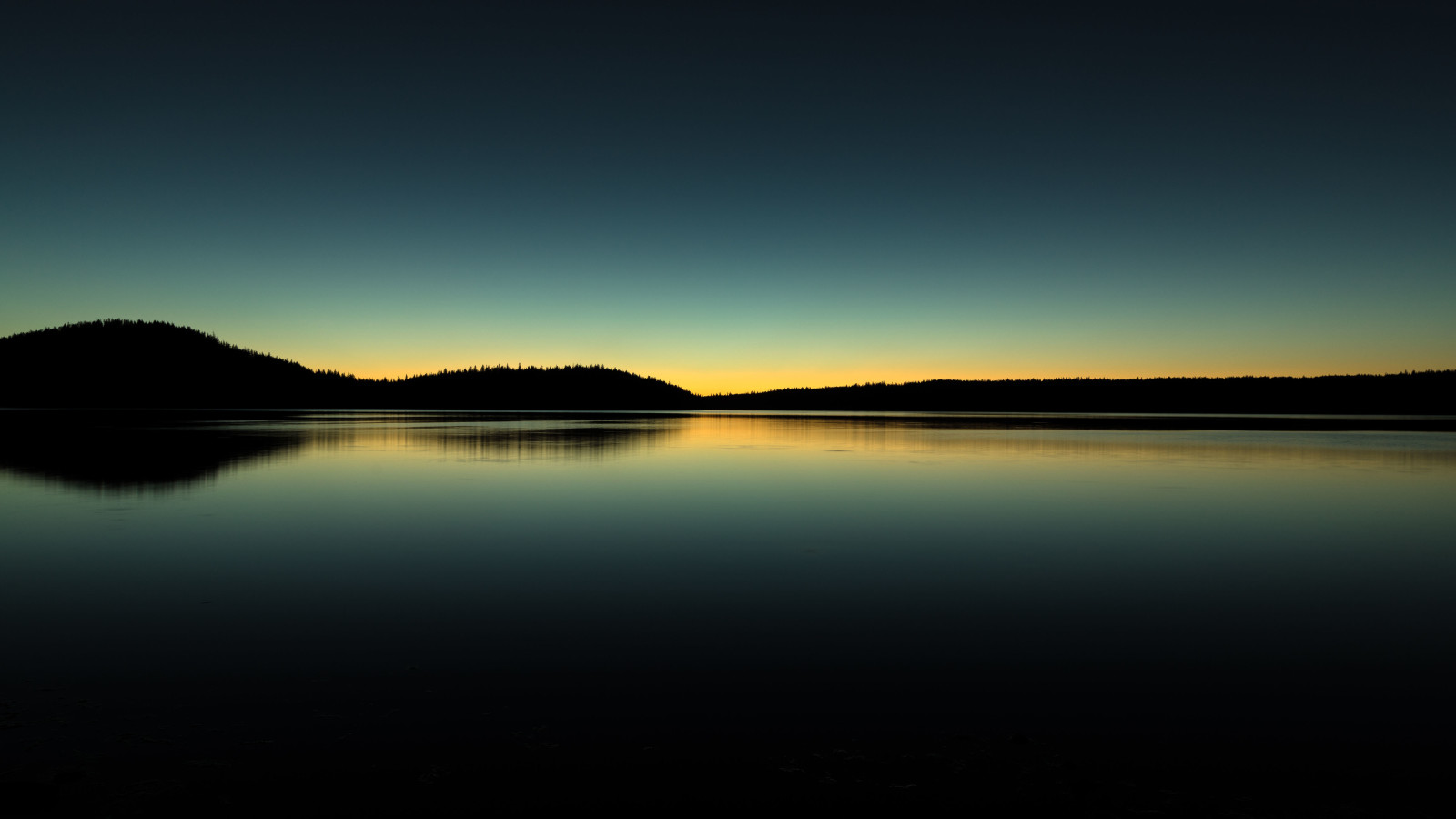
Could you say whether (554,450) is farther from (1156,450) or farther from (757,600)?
(1156,450)

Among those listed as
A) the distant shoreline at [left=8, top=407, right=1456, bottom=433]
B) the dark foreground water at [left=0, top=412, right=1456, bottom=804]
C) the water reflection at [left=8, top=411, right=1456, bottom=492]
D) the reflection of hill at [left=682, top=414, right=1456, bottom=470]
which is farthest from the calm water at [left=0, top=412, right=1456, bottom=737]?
the distant shoreline at [left=8, top=407, right=1456, bottom=433]

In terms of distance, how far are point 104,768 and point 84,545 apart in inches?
404

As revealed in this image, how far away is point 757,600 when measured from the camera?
9789 mm

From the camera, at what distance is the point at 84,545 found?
12.9m

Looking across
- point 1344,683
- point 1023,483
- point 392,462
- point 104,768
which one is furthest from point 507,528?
point 392,462

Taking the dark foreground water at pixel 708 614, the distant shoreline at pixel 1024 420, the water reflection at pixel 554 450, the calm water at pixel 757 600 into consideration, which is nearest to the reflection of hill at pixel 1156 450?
the water reflection at pixel 554 450

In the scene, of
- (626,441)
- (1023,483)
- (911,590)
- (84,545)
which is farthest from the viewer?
(626,441)

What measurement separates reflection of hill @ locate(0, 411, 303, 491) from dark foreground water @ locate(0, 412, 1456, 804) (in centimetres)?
113

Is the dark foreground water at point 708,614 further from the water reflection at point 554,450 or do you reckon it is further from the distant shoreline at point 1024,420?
the distant shoreline at point 1024,420

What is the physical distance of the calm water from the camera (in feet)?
21.5

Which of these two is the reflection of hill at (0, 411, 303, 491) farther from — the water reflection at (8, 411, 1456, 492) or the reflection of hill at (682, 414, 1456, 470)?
the reflection of hill at (682, 414, 1456, 470)

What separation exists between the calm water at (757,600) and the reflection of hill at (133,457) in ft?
2.31

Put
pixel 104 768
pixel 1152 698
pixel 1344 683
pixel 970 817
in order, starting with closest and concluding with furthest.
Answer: pixel 970 817 → pixel 104 768 → pixel 1152 698 → pixel 1344 683

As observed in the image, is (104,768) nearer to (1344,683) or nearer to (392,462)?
(1344,683)
